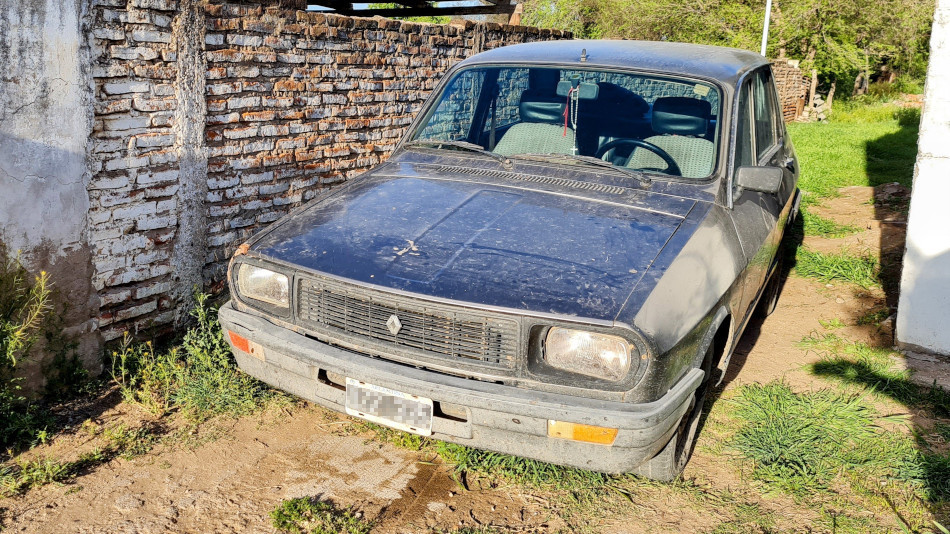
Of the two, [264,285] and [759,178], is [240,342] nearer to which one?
[264,285]

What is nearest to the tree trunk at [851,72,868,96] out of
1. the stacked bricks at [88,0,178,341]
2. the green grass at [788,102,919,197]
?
the green grass at [788,102,919,197]

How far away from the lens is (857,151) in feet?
44.9

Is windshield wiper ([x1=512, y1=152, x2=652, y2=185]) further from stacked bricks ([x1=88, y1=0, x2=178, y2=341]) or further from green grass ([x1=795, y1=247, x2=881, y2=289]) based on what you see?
green grass ([x1=795, y1=247, x2=881, y2=289])

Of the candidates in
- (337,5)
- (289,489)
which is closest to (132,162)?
(289,489)

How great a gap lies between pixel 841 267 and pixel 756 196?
2818 mm

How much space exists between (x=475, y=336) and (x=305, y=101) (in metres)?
3.11

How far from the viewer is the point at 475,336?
2.77m

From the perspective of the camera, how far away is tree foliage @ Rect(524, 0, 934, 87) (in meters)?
21.6

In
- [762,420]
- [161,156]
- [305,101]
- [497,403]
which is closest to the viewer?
[497,403]

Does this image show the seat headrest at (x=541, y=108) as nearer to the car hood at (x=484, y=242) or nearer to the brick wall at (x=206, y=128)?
the car hood at (x=484, y=242)

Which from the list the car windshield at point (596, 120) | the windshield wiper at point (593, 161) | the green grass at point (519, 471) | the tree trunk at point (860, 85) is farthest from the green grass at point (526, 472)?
the tree trunk at point (860, 85)

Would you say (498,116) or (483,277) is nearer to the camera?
(483,277)


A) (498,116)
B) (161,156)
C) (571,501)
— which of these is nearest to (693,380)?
(571,501)

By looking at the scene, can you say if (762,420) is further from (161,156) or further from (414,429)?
(161,156)
